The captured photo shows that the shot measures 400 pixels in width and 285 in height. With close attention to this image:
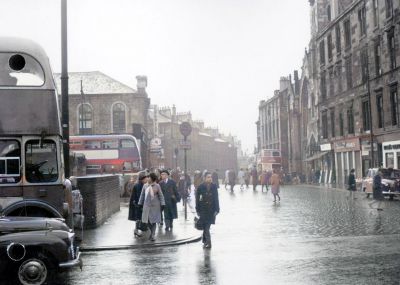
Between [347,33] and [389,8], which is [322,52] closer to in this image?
[347,33]

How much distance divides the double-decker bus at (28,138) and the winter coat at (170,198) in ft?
17.9

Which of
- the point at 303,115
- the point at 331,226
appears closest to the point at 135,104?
the point at 303,115

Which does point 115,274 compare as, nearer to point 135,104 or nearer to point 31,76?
point 31,76

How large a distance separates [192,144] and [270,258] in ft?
314

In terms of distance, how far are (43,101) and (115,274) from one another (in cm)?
338

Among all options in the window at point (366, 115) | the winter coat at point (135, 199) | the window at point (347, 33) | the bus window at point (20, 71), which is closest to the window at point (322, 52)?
the window at point (347, 33)

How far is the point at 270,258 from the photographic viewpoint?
10086 millimetres

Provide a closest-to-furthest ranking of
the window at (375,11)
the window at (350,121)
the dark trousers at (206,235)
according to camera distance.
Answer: the dark trousers at (206,235) → the window at (375,11) → the window at (350,121)

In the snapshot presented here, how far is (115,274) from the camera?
8.80m

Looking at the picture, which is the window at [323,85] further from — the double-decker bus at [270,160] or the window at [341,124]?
the double-decker bus at [270,160]

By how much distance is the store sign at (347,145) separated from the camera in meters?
40.8

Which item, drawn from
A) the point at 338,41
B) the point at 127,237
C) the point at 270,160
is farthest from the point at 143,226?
the point at 270,160

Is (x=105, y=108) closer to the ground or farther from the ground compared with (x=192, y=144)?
farther from the ground

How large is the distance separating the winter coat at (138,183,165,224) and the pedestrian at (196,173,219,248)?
1605mm
